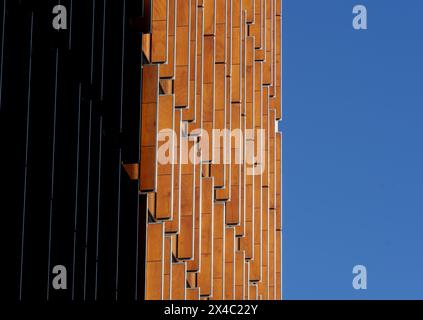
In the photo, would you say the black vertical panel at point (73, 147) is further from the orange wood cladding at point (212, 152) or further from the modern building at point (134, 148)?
the orange wood cladding at point (212, 152)

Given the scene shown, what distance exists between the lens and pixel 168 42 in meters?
48.2

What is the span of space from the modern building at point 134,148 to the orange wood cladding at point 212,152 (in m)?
0.06

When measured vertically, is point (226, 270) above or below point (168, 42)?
below

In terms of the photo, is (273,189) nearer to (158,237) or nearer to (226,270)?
(226,270)

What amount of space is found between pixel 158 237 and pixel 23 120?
1265 centimetres

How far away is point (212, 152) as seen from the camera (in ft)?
184

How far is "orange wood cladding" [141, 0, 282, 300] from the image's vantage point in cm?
4631

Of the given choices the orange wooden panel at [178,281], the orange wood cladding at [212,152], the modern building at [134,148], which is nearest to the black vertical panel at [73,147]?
the modern building at [134,148]

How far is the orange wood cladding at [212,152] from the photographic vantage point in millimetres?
46312

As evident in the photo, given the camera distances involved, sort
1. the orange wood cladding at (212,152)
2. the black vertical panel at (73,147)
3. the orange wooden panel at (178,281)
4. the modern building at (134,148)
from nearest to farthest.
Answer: the black vertical panel at (73,147), the modern building at (134,148), the orange wood cladding at (212,152), the orange wooden panel at (178,281)

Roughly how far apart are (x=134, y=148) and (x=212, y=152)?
1202 centimetres

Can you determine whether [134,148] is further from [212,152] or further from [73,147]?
[212,152]

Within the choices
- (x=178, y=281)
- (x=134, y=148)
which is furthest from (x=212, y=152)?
(x=134, y=148)
